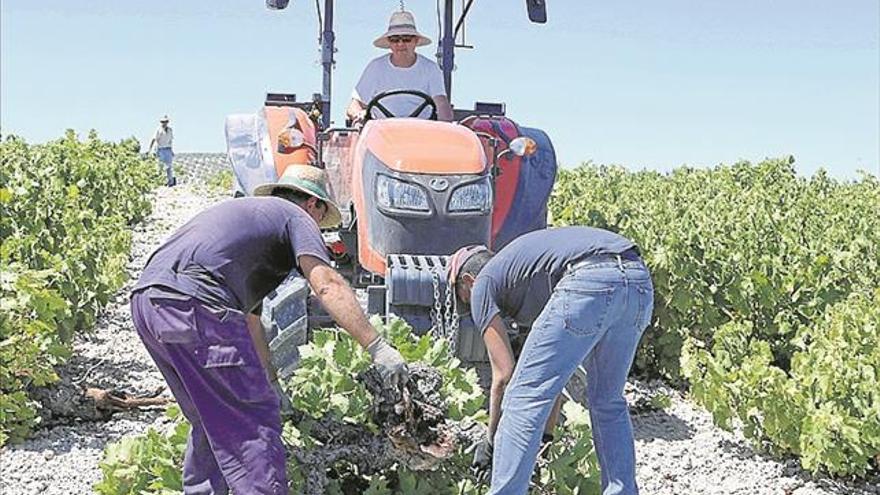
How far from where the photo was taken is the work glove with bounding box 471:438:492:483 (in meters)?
3.78

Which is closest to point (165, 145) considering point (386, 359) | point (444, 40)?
point (444, 40)

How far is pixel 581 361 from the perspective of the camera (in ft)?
12.3

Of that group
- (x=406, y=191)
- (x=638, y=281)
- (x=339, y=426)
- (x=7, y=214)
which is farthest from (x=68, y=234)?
(x=638, y=281)

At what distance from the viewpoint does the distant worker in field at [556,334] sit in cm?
363

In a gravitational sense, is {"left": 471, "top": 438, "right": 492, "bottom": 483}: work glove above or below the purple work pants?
below

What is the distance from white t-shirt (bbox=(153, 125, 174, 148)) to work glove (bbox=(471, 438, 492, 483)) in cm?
1736

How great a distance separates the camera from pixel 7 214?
7.13 meters

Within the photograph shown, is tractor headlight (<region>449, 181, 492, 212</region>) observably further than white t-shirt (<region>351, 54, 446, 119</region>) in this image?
No

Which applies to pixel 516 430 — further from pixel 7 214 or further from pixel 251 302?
pixel 7 214

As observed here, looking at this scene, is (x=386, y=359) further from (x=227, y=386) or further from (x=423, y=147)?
(x=423, y=147)

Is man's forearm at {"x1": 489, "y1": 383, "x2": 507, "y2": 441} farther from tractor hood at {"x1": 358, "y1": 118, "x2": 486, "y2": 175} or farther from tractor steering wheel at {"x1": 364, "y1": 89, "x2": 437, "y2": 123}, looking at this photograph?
tractor steering wheel at {"x1": 364, "y1": 89, "x2": 437, "y2": 123}

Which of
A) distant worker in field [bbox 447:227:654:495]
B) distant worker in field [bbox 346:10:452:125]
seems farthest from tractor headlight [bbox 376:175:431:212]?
distant worker in field [bbox 447:227:654:495]

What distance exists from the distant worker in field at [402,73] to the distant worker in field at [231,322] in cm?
279

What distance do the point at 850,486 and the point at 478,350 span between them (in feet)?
5.59
